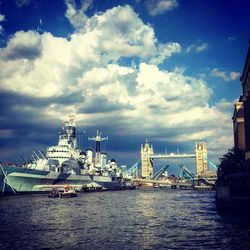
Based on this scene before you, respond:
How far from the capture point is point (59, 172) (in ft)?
453

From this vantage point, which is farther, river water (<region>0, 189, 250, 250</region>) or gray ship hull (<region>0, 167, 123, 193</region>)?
gray ship hull (<region>0, 167, 123, 193</region>)

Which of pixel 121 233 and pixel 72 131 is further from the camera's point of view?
→ pixel 72 131

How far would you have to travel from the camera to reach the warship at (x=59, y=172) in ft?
375

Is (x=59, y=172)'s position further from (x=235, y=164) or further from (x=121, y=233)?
(x=121, y=233)

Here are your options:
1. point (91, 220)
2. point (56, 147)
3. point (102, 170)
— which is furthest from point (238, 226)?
point (102, 170)

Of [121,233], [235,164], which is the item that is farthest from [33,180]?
[121,233]

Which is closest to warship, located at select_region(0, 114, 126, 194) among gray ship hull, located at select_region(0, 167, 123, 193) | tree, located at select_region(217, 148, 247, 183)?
gray ship hull, located at select_region(0, 167, 123, 193)

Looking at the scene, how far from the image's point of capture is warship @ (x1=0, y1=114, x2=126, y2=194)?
11441 centimetres

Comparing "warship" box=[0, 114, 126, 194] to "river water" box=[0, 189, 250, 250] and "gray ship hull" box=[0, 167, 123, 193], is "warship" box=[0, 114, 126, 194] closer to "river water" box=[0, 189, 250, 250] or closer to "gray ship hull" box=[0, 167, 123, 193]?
"gray ship hull" box=[0, 167, 123, 193]

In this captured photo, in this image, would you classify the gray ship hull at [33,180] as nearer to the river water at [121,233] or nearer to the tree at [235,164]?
the tree at [235,164]

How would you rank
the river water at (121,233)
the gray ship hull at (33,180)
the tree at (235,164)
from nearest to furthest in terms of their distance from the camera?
the river water at (121,233)
the tree at (235,164)
the gray ship hull at (33,180)

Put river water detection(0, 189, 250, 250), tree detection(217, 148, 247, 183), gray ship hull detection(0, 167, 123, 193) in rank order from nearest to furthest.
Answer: river water detection(0, 189, 250, 250), tree detection(217, 148, 247, 183), gray ship hull detection(0, 167, 123, 193)

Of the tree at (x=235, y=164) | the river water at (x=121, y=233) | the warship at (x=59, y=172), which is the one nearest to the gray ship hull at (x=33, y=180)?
the warship at (x=59, y=172)

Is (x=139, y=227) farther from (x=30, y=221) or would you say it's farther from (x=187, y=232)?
(x=30, y=221)
